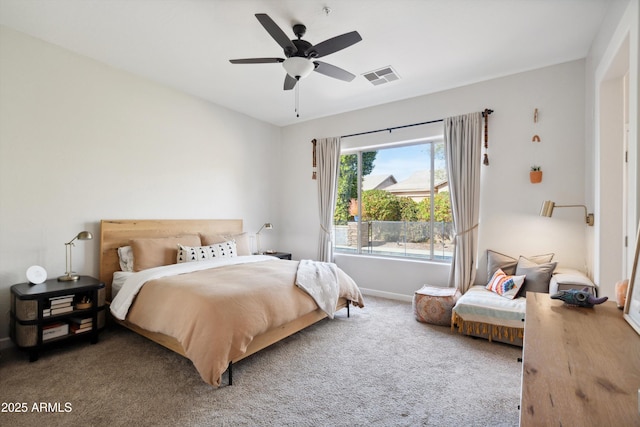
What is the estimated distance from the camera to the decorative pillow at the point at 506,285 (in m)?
3.04

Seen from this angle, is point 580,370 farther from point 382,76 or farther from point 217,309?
point 382,76

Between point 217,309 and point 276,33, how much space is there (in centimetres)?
210

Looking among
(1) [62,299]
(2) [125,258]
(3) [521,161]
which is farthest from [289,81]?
(1) [62,299]

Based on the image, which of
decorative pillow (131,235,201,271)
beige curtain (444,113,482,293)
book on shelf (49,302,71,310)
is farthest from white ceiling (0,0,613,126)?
book on shelf (49,302,71,310)

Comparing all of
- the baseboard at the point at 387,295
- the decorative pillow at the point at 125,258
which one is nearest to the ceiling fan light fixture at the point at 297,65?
the decorative pillow at the point at 125,258

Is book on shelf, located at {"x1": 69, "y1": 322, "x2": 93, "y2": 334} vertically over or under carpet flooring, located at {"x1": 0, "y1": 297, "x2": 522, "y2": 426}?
over

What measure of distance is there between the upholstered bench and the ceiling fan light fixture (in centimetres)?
266

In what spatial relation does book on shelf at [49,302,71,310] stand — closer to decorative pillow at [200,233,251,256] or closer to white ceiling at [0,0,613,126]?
decorative pillow at [200,233,251,256]

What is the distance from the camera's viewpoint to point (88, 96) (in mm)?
3238

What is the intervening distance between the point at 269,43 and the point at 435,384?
328 cm

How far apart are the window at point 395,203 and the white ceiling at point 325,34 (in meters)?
1.09

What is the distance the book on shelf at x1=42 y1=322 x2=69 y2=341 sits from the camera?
2.56m

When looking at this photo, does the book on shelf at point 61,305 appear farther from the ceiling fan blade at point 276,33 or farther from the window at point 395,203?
the window at point 395,203

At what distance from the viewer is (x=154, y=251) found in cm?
341
